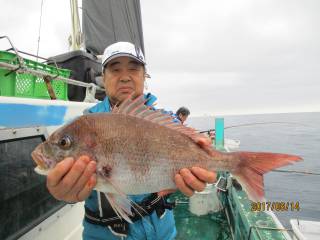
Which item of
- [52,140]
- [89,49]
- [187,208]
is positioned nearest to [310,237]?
[187,208]

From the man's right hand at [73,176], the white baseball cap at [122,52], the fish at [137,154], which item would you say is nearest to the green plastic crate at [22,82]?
the white baseball cap at [122,52]

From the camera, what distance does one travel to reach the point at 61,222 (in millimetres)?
3072

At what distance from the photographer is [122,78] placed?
2.72m

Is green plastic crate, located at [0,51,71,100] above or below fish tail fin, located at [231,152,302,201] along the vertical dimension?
above

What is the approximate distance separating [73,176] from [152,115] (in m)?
0.72

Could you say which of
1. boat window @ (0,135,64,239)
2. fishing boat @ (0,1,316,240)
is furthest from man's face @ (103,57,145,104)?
boat window @ (0,135,64,239)

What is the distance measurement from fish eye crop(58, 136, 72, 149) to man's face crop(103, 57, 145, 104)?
2.96 feet

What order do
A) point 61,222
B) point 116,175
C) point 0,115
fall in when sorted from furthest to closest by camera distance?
point 61,222 → point 0,115 → point 116,175

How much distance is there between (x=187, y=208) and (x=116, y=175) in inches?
237

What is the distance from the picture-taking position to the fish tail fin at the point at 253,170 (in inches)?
79.5

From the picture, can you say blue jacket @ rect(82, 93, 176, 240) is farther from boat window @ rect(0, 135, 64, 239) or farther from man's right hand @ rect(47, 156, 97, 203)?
man's right hand @ rect(47, 156, 97, 203)

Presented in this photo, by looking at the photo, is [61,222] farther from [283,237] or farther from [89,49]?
[89,49]

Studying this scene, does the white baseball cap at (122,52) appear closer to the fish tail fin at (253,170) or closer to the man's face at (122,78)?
the man's face at (122,78)

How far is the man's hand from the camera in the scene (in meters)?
2.05
